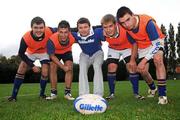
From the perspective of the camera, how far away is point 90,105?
6.12 metres

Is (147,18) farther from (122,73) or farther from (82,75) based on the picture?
(122,73)

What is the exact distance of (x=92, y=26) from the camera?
9.04 meters

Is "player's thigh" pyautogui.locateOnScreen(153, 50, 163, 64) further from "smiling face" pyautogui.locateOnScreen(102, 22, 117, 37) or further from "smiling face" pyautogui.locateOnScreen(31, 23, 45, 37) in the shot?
"smiling face" pyautogui.locateOnScreen(31, 23, 45, 37)

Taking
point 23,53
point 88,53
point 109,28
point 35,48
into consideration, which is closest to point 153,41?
point 109,28

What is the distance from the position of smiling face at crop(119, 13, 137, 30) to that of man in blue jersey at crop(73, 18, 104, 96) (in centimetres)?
104

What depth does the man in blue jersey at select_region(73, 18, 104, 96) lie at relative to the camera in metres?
8.16

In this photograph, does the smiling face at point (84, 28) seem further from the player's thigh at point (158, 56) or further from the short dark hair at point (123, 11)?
the player's thigh at point (158, 56)

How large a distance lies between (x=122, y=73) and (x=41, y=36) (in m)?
33.6

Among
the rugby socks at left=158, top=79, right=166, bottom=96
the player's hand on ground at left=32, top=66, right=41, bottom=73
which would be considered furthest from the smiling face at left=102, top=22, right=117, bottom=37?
the player's hand on ground at left=32, top=66, right=41, bottom=73

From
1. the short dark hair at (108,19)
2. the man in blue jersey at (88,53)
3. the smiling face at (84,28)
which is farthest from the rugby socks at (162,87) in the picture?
the smiling face at (84,28)

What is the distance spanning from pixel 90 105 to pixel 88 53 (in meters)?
2.83

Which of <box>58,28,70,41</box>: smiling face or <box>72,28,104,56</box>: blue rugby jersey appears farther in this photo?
<box>58,28,70,41</box>: smiling face

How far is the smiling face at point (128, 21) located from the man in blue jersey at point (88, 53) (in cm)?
104

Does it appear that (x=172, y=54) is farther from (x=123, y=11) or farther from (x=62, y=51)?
(x=123, y=11)
